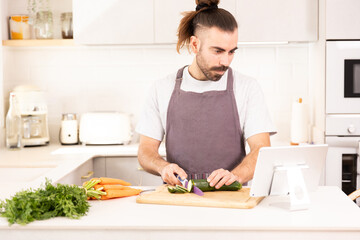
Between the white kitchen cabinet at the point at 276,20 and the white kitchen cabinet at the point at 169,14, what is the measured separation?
11 cm

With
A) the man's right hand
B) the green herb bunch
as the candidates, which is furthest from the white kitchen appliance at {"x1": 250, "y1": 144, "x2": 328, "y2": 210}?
the green herb bunch

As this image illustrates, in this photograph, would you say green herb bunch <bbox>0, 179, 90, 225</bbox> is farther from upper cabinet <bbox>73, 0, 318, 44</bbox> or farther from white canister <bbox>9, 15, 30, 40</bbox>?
white canister <bbox>9, 15, 30, 40</bbox>

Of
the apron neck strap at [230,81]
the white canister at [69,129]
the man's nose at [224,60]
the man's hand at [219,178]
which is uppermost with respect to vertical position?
the man's nose at [224,60]

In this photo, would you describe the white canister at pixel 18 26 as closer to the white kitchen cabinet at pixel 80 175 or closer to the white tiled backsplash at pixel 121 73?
the white tiled backsplash at pixel 121 73

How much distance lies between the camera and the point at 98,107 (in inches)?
149

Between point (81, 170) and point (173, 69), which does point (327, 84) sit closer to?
point (173, 69)

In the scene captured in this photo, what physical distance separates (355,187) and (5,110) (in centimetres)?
241

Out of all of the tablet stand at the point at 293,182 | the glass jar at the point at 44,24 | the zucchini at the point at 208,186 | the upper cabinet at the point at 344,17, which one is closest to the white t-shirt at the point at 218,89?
the zucchini at the point at 208,186

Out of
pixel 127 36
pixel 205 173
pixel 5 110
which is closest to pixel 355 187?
pixel 205 173

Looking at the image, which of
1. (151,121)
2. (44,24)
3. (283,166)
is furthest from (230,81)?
(44,24)

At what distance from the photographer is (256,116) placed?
2.44 meters

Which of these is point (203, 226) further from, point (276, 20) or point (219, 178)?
point (276, 20)

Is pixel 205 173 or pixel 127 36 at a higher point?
pixel 127 36

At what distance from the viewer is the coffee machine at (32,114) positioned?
3.49m
